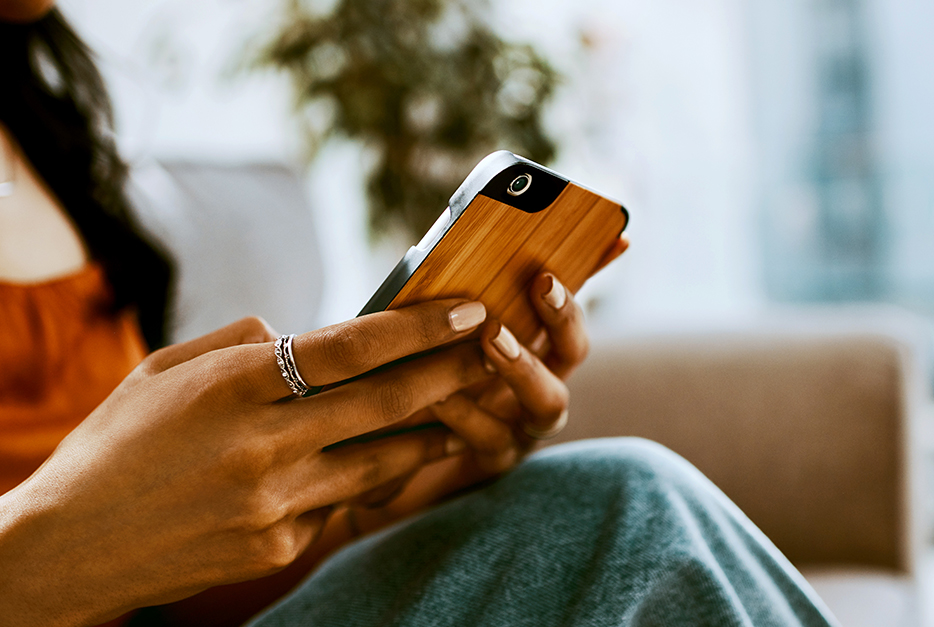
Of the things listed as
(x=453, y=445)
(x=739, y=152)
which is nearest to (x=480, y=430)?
(x=453, y=445)

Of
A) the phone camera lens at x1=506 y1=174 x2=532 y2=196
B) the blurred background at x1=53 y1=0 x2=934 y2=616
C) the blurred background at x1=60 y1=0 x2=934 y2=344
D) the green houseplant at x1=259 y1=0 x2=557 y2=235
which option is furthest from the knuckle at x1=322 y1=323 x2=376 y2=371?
the blurred background at x1=60 y1=0 x2=934 y2=344

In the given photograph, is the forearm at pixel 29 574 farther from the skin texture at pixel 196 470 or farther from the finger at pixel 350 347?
the finger at pixel 350 347

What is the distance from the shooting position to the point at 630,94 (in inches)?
84.5

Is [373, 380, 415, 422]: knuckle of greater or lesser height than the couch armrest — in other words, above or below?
above

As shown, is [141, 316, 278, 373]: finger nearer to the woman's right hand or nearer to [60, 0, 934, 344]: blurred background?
the woman's right hand

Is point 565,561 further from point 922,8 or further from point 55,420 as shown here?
point 922,8

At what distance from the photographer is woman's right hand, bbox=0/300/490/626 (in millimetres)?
330

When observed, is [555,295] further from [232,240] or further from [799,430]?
[232,240]

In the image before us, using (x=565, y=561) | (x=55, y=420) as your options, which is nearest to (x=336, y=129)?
(x=55, y=420)

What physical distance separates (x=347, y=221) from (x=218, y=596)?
124 centimetres

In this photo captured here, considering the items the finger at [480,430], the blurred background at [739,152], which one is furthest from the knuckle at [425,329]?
the blurred background at [739,152]

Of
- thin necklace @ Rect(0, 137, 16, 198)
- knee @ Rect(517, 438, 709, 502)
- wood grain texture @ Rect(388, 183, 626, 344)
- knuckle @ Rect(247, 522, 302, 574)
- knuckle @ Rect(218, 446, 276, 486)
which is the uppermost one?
thin necklace @ Rect(0, 137, 16, 198)

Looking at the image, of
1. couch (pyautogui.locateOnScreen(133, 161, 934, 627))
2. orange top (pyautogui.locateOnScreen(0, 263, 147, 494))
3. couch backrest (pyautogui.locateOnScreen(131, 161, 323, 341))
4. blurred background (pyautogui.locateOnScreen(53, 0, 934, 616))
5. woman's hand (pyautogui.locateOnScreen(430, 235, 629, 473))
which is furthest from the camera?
blurred background (pyautogui.locateOnScreen(53, 0, 934, 616))

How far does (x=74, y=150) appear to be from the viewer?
71 cm
